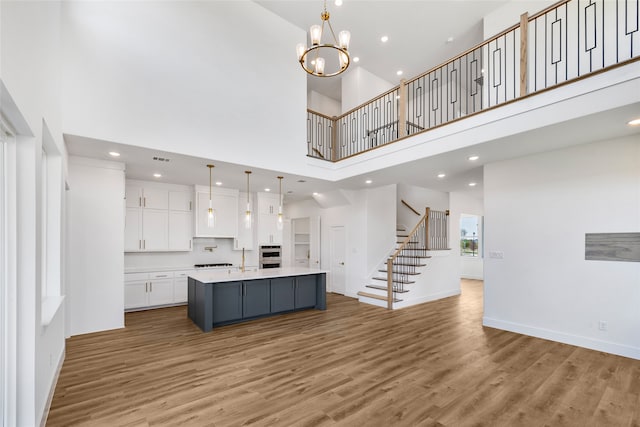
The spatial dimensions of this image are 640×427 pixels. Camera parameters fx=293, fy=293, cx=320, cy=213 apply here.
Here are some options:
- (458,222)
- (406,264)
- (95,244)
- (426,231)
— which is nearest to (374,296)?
(406,264)

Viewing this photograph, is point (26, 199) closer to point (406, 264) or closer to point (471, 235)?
point (406, 264)

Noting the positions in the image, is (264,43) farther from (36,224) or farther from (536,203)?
(536,203)

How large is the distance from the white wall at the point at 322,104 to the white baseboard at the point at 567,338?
710cm

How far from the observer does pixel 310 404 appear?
9.07 ft

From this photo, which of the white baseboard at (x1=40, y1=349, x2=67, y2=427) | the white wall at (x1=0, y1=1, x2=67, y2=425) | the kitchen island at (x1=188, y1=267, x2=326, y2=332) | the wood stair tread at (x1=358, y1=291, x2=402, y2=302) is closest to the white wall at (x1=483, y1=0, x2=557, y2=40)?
the wood stair tread at (x1=358, y1=291, x2=402, y2=302)

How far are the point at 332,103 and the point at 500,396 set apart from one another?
866 centimetres

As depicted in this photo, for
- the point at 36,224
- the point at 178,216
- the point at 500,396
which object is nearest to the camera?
the point at 36,224

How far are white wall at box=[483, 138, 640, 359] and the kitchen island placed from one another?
3423 millimetres

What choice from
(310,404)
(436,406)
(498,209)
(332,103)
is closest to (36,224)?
(310,404)

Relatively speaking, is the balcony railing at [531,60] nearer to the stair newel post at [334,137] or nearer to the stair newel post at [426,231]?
the stair newel post at [334,137]

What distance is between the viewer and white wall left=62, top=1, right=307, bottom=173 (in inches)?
159

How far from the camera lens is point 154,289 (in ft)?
21.1

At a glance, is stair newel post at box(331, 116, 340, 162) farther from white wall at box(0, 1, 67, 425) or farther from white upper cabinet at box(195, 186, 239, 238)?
white wall at box(0, 1, 67, 425)

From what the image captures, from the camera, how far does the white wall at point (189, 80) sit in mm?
4043
